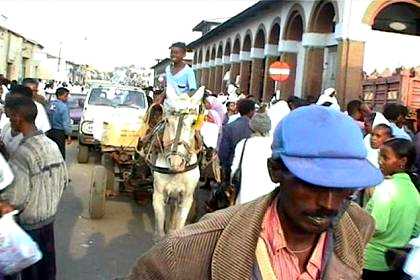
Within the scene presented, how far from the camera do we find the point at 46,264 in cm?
493

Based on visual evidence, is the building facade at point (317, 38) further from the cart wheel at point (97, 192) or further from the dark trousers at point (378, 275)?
the dark trousers at point (378, 275)

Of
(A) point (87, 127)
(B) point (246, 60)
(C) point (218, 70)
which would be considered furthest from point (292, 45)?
(C) point (218, 70)

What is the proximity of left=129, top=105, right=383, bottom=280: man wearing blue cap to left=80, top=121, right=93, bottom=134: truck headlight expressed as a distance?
13653mm

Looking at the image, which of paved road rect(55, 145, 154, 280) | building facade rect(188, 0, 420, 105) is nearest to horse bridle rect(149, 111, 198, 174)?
paved road rect(55, 145, 154, 280)

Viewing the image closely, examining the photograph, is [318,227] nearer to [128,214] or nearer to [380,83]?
[128,214]

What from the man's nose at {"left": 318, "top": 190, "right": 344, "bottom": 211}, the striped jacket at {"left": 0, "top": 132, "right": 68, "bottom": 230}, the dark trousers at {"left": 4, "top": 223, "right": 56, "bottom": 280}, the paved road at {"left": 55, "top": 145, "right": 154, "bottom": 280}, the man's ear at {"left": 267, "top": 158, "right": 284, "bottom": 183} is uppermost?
the man's ear at {"left": 267, "top": 158, "right": 284, "bottom": 183}

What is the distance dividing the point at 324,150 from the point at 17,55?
5198cm

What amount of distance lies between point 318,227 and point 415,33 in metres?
23.9

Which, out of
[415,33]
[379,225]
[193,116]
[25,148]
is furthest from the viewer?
[415,33]

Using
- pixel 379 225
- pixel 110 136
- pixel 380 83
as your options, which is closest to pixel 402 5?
pixel 380 83

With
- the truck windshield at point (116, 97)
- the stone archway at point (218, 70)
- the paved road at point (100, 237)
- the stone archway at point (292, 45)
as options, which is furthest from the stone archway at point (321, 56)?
the stone archway at point (218, 70)

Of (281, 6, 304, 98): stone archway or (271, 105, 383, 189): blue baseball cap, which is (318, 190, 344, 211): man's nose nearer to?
(271, 105, 383, 189): blue baseball cap

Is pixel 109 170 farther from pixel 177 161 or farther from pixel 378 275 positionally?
pixel 378 275

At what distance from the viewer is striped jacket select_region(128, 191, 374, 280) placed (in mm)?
1684
